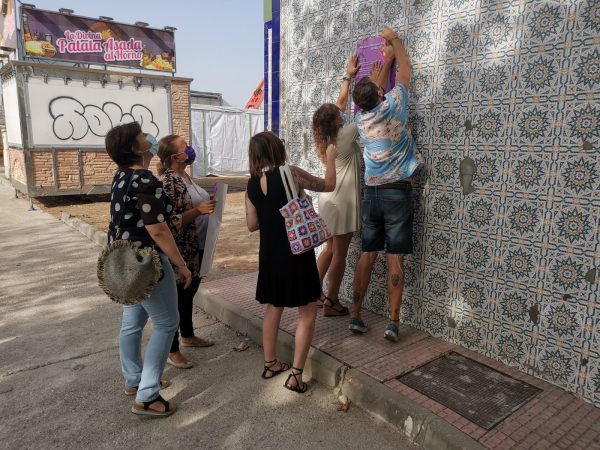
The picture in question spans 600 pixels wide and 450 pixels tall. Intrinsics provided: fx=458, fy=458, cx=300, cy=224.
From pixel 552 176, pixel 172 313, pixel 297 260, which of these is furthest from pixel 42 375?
pixel 552 176

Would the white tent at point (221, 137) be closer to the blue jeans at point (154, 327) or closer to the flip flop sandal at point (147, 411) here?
the blue jeans at point (154, 327)

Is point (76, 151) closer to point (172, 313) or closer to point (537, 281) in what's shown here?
point (172, 313)

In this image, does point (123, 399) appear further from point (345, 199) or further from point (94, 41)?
point (94, 41)

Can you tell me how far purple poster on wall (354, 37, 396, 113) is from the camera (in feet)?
12.3

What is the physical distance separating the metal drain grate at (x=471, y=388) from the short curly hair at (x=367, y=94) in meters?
1.92

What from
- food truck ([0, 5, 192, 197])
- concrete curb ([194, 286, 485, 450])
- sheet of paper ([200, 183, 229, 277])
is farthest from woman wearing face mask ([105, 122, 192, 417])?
food truck ([0, 5, 192, 197])

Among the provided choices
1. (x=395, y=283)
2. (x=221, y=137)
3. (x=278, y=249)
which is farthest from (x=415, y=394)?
(x=221, y=137)

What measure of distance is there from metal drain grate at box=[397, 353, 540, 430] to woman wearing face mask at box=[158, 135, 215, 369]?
1.70 metres

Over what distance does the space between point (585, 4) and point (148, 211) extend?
273cm

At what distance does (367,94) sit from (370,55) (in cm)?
72

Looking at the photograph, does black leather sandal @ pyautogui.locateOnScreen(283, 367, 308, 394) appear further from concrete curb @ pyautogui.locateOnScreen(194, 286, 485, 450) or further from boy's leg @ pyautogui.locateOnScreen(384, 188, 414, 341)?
boy's leg @ pyautogui.locateOnScreen(384, 188, 414, 341)

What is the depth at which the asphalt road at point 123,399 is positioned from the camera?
2.64 m

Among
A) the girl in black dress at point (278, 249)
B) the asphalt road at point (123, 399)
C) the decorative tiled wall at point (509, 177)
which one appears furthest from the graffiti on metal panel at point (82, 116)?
the girl in black dress at point (278, 249)

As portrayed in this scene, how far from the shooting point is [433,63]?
11.3 ft
